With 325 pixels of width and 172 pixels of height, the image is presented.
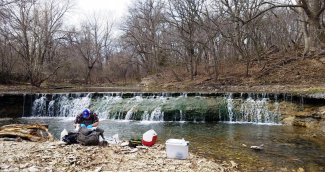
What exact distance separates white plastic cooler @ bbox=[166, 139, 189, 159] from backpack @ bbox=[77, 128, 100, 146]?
6.69 feet

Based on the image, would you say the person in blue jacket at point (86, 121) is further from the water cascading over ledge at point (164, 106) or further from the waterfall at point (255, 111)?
the waterfall at point (255, 111)

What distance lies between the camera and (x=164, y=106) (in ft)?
52.3

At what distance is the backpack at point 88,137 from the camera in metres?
7.81

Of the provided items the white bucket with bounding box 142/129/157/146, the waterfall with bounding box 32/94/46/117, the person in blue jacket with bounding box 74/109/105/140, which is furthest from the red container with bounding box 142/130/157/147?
the waterfall with bounding box 32/94/46/117

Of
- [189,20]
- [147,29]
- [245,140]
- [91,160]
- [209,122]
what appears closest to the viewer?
[91,160]

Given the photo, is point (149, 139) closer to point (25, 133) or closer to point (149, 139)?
point (149, 139)

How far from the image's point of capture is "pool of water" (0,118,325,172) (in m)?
7.56

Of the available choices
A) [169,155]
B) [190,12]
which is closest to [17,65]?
[190,12]

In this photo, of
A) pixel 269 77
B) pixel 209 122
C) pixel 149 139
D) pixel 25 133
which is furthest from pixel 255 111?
pixel 25 133

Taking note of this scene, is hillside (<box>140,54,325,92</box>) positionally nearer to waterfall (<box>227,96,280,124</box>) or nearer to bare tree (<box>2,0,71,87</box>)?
waterfall (<box>227,96,280,124</box>)

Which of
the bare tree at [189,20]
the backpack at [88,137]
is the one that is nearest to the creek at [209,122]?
the backpack at [88,137]

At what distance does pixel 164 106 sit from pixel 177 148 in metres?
9.14

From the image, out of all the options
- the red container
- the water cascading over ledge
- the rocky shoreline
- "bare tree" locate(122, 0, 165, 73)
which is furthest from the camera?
"bare tree" locate(122, 0, 165, 73)

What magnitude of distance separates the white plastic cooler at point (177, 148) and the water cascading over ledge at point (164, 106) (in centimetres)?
826
